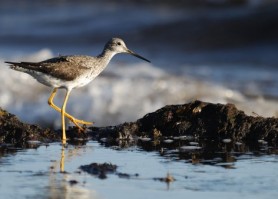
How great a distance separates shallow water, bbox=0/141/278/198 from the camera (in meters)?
5.95

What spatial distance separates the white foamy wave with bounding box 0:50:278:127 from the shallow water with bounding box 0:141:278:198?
5.19m

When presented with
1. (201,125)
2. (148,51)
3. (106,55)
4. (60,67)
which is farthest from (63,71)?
(148,51)

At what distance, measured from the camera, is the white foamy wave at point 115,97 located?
12867 mm

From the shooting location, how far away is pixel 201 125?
26.9 ft

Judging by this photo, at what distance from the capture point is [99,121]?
1277 centimetres

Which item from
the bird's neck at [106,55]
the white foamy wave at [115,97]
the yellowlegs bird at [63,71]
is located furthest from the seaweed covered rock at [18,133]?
the white foamy wave at [115,97]

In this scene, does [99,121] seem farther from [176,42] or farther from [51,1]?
[51,1]

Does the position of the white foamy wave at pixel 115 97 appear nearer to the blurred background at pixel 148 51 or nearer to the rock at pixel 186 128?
the blurred background at pixel 148 51

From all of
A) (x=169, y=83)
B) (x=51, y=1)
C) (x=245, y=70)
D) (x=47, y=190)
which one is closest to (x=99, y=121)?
(x=169, y=83)

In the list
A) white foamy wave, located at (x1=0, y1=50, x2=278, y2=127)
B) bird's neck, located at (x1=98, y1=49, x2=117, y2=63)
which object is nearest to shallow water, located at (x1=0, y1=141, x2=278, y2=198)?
bird's neck, located at (x1=98, y1=49, x2=117, y2=63)

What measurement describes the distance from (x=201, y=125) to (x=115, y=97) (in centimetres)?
513

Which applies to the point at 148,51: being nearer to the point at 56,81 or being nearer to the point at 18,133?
the point at 56,81

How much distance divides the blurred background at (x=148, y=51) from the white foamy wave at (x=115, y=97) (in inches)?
0.7

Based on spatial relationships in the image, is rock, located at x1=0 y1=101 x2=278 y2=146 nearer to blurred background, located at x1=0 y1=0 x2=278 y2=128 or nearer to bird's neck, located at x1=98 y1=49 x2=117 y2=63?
bird's neck, located at x1=98 y1=49 x2=117 y2=63
